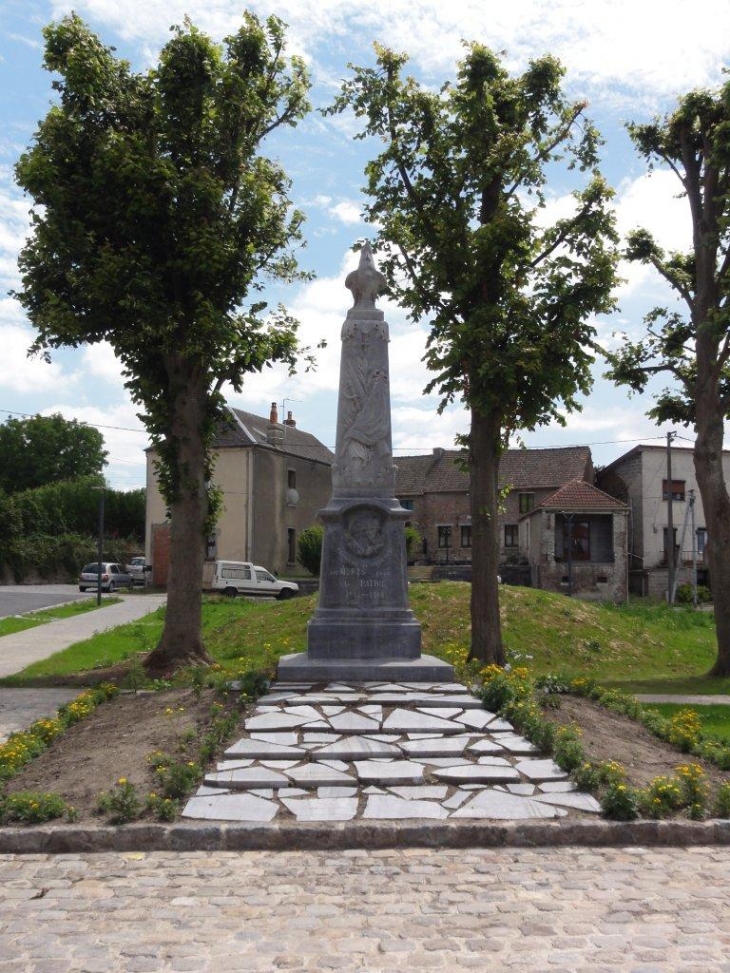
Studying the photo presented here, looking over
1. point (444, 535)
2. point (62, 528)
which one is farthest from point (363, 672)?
point (62, 528)

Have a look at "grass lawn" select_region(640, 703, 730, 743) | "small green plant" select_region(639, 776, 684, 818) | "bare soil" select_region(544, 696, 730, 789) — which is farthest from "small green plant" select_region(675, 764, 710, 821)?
"grass lawn" select_region(640, 703, 730, 743)

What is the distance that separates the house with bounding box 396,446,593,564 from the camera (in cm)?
5069

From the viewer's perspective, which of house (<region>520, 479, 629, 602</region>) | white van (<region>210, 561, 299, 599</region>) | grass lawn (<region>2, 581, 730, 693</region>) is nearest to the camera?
grass lawn (<region>2, 581, 730, 693</region>)

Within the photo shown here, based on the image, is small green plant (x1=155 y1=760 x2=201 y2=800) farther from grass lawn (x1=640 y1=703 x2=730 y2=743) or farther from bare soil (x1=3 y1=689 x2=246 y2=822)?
grass lawn (x1=640 y1=703 x2=730 y2=743)

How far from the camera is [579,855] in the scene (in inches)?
250

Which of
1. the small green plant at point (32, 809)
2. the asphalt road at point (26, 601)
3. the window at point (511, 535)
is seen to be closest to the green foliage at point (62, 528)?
the asphalt road at point (26, 601)

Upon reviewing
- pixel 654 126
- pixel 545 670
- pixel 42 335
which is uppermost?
pixel 654 126

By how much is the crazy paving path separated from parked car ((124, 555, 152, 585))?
36548mm

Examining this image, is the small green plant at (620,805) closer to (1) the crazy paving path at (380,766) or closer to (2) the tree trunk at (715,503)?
(1) the crazy paving path at (380,766)

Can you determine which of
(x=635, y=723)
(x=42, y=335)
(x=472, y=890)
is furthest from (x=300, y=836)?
(x=42, y=335)

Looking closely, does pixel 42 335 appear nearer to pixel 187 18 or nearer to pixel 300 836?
pixel 187 18

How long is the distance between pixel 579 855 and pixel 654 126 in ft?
52.9

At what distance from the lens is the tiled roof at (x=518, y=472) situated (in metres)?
50.9

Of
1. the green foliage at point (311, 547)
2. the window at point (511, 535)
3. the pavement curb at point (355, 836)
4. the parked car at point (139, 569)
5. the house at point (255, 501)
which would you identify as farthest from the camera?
the window at point (511, 535)
